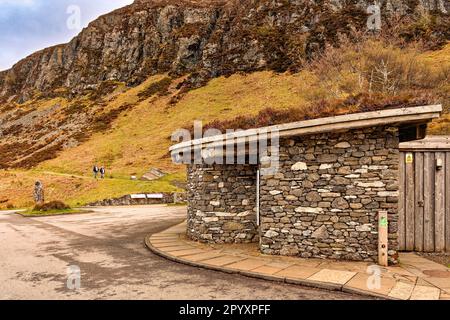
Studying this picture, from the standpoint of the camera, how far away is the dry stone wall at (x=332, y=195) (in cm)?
770

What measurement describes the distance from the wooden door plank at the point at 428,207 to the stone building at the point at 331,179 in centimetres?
110

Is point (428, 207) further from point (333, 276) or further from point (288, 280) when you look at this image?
point (288, 280)

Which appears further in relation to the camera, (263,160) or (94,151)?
(94,151)

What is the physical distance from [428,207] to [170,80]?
64.7 metres

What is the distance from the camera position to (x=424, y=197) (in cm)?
898

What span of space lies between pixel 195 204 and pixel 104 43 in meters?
87.0

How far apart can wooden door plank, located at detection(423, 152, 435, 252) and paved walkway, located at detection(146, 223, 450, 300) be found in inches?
25.2

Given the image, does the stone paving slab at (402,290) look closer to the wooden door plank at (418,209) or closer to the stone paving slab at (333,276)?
the stone paving slab at (333,276)

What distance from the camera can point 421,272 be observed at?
7125 millimetres

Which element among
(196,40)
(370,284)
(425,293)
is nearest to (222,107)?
(196,40)

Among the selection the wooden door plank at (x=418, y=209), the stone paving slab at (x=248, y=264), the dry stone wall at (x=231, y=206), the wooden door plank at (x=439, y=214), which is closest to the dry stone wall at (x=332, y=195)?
the stone paving slab at (x=248, y=264)

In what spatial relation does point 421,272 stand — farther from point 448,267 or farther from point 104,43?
point 104,43
